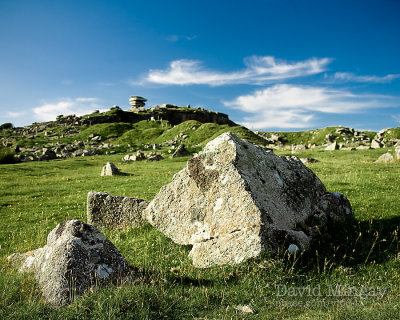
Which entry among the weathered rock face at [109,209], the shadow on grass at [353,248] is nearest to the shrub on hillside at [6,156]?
the weathered rock face at [109,209]

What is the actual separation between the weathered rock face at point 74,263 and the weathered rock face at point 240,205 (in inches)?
94.6

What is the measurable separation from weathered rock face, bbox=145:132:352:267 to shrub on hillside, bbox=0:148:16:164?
43.8 meters

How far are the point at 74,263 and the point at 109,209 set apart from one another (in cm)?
523

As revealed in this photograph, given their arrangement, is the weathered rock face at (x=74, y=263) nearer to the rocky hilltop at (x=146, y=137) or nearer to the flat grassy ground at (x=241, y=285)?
the flat grassy ground at (x=241, y=285)

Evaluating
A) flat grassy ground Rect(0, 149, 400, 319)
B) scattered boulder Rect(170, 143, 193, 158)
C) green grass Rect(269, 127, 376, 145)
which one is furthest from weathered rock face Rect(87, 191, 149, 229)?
green grass Rect(269, 127, 376, 145)

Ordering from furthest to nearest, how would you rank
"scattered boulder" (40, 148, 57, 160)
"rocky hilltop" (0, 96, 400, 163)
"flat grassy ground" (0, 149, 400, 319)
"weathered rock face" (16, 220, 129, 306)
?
"rocky hilltop" (0, 96, 400, 163)
"scattered boulder" (40, 148, 57, 160)
"weathered rock face" (16, 220, 129, 306)
"flat grassy ground" (0, 149, 400, 319)

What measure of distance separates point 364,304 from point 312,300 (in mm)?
998

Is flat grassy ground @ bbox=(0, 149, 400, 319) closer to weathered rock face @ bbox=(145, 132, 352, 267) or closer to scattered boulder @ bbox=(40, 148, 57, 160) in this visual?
weathered rock face @ bbox=(145, 132, 352, 267)

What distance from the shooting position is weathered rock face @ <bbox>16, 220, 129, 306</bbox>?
5816 mm

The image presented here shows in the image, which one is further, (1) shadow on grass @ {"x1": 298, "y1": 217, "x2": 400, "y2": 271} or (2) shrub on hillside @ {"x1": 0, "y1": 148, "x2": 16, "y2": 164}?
(2) shrub on hillside @ {"x1": 0, "y1": 148, "x2": 16, "y2": 164}

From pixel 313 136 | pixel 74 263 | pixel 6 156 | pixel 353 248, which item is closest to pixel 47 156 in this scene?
pixel 6 156

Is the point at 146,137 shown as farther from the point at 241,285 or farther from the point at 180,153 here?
the point at 241,285

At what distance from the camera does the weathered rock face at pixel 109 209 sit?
11133 millimetres

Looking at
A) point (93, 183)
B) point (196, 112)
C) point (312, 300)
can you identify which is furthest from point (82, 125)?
point (312, 300)
